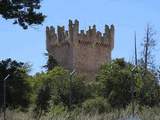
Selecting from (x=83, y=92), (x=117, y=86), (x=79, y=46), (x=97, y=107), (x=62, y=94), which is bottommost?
(x=97, y=107)

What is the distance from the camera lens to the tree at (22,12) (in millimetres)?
24922

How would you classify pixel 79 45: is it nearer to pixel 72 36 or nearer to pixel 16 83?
pixel 72 36

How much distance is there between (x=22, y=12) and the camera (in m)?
25.2

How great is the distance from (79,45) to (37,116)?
7772cm

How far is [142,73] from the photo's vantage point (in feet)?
113

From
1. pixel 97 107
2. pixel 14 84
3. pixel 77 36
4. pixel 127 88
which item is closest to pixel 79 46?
pixel 77 36

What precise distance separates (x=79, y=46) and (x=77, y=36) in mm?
1710

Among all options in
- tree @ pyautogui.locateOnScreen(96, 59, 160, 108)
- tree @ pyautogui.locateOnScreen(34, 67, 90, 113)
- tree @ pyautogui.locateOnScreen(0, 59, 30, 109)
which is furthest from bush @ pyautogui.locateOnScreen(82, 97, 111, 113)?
tree @ pyautogui.locateOnScreen(0, 59, 30, 109)

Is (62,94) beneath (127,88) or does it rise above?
beneath

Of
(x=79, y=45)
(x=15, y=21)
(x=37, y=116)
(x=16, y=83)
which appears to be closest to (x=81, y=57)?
(x=79, y=45)

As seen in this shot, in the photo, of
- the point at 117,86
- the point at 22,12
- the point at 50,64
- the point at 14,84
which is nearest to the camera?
the point at 22,12

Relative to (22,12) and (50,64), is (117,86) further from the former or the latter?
(50,64)

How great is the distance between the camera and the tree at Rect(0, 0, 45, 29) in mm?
24922

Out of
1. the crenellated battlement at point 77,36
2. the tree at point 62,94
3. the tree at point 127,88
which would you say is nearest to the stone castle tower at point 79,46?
the crenellated battlement at point 77,36
